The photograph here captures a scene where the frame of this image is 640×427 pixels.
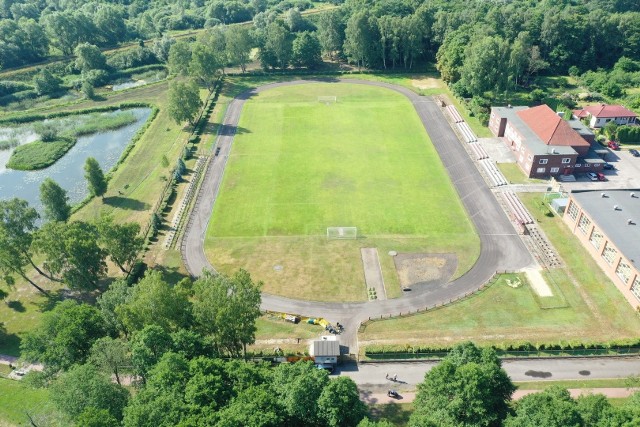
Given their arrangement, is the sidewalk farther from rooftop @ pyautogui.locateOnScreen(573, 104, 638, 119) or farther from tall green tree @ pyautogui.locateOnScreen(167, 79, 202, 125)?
tall green tree @ pyautogui.locateOnScreen(167, 79, 202, 125)

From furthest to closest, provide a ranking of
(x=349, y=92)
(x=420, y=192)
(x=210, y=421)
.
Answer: (x=349, y=92) → (x=420, y=192) → (x=210, y=421)

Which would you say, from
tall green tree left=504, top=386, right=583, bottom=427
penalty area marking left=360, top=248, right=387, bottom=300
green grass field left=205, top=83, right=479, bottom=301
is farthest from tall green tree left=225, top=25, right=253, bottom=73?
tall green tree left=504, top=386, right=583, bottom=427

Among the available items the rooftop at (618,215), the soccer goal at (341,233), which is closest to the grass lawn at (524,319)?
the rooftop at (618,215)

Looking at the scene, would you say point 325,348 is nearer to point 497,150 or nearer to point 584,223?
point 584,223

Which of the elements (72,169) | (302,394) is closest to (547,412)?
(302,394)

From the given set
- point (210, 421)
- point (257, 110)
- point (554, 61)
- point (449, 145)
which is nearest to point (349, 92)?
point (257, 110)

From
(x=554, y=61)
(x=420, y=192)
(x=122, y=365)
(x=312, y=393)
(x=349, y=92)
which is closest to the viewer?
(x=312, y=393)

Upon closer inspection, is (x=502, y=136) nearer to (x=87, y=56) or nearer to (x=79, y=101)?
(x=79, y=101)
